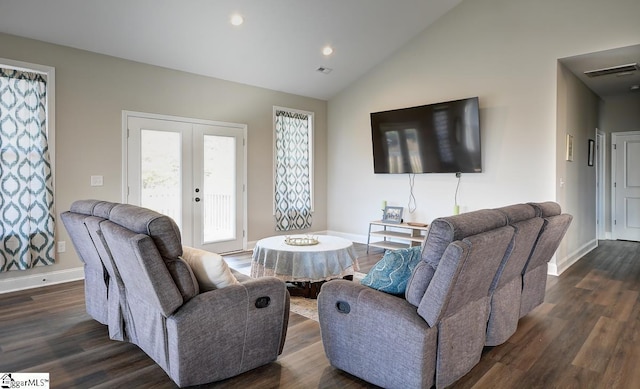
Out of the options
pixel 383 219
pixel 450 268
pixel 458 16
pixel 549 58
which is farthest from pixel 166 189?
pixel 549 58

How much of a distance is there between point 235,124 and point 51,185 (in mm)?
2597

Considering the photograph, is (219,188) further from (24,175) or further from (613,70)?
(613,70)

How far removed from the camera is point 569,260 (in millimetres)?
5266

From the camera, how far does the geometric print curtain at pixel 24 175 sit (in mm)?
4094

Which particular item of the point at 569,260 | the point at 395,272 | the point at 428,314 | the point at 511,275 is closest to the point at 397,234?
the point at 569,260

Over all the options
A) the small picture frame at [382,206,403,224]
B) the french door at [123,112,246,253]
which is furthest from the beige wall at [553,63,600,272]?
the french door at [123,112,246,253]

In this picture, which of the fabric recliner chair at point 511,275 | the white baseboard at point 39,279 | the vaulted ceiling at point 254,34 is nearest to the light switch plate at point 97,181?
the white baseboard at point 39,279

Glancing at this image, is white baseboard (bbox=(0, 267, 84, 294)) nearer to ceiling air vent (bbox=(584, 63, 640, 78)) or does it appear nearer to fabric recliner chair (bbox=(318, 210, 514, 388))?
fabric recliner chair (bbox=(318, 210, 514, 388))

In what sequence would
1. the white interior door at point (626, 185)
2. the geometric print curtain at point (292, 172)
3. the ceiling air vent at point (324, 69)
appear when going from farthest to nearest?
the white interior door at point (626, 185), the geometric print curtain at point (292, 172), the ceiling air vent at point (324, 69)

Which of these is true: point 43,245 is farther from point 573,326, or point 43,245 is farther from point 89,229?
point 573,326

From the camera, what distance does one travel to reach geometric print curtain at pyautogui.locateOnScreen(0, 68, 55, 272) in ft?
13.4

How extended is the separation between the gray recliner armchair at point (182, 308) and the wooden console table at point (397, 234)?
362 cm

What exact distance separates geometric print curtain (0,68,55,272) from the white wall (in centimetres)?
468

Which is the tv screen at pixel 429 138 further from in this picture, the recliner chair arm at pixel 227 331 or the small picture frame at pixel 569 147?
the recliner chair arm at pixel 227 331
